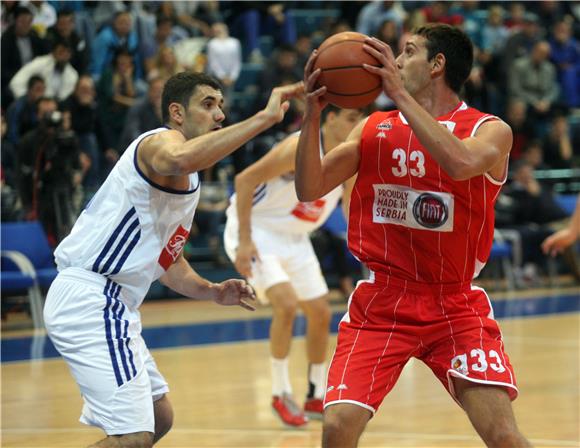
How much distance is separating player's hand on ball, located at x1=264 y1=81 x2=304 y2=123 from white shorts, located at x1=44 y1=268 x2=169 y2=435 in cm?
100

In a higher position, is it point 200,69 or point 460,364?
point 200,69

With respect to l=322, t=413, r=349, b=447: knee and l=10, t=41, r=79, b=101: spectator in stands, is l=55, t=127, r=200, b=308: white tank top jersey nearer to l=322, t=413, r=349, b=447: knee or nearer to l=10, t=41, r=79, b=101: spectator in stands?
l=322, t=413, r=349, b=447: knee

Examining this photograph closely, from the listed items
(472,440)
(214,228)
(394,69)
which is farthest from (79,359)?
(214,228)

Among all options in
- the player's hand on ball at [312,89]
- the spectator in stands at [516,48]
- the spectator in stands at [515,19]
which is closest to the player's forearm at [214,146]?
the player's hand on ball at [312,89]

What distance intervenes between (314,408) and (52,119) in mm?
5594

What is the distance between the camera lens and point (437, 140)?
395cm

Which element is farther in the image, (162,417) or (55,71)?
(55,71)

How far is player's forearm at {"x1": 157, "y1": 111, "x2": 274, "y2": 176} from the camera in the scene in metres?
3.93

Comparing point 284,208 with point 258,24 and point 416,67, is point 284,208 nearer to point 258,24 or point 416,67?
point 416,67

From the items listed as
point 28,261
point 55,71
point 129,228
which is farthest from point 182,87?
point 55,71

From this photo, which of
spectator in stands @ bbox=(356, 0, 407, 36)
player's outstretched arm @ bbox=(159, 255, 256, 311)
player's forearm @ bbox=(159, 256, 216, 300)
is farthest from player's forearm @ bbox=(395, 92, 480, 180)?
spectator in stands @ bbox=(356, 0, 407, 36)

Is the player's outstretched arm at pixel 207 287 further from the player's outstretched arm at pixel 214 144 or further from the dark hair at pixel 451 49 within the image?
the dark hair at pixel 451 49

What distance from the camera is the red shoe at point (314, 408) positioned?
7213 mm

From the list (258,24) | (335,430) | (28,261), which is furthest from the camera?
(258,24)
